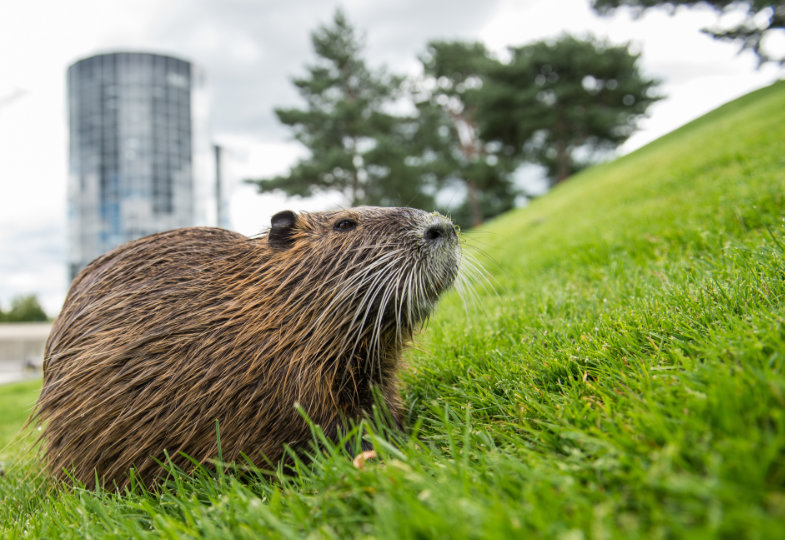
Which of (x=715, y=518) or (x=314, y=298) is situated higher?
(x=314, y=298)

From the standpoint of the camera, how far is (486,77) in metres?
27.7

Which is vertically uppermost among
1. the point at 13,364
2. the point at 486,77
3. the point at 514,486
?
the point at 486,77

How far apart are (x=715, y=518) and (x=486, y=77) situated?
30.0 m

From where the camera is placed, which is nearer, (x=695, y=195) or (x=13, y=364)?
(x=695, y=195)

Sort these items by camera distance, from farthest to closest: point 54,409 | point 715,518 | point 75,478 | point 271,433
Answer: point 54,409 → point 75,478 → point 271,433 → point 715,518

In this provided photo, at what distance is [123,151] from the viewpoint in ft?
146

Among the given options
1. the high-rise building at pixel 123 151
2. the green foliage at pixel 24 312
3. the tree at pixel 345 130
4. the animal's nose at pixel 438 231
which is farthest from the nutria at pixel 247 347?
the green foliage at pixel 24 312

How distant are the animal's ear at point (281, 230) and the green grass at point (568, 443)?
0.90 meters

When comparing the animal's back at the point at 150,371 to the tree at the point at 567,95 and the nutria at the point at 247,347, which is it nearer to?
the nutria at the point at 247,347

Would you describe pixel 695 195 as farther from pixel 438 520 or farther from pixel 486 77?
pixel 486 77

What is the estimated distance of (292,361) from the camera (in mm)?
1848

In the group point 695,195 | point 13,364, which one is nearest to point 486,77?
point 695,195

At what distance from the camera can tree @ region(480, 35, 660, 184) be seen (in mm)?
25366

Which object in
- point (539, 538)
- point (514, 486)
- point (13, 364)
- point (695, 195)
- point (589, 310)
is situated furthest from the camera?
point (13, 364)
